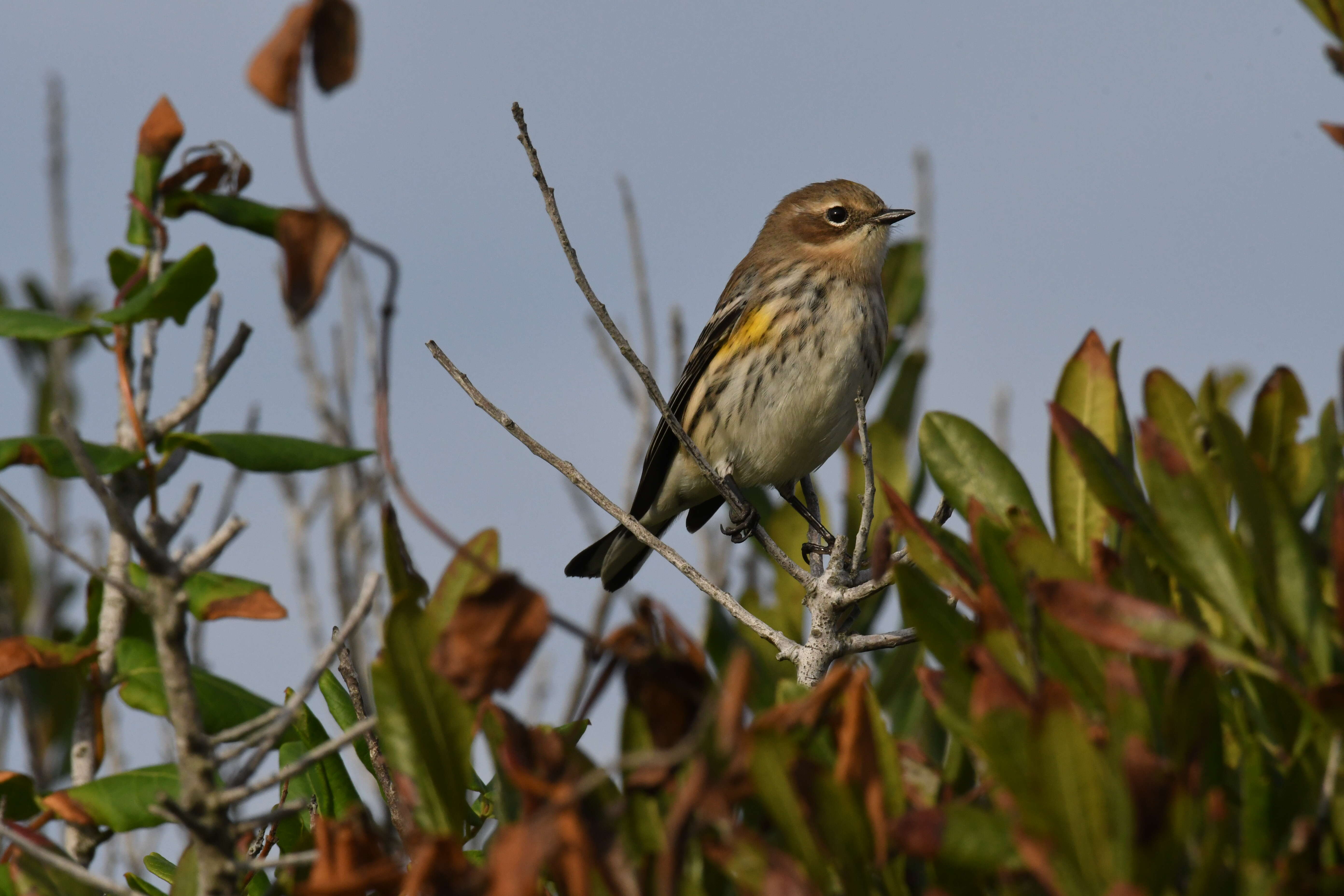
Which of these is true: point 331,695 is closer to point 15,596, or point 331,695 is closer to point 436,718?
point 436,718

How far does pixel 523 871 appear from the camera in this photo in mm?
1422

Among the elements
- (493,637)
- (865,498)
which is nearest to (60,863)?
(493,637)

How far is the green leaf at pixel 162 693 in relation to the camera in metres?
3.25

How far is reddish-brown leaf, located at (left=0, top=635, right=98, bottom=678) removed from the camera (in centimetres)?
294

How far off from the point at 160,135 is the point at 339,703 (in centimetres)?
178

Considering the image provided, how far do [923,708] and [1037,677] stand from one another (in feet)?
9.90

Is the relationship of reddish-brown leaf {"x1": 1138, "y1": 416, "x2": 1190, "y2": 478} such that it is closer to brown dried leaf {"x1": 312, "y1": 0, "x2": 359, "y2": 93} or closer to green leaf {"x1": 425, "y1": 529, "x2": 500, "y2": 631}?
green leaf {"x1": 425, "y1": 529, "x2": 500, "y2": 631}

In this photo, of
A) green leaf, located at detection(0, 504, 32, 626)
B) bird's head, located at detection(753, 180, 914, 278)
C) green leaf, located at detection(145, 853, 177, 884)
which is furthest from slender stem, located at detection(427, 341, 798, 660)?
bird's head, located at detection(753, 180, 914, 278)

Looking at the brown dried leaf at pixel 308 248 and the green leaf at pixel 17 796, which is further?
the green leaf at pixel 17 796

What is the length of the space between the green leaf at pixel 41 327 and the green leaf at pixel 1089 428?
246 cm

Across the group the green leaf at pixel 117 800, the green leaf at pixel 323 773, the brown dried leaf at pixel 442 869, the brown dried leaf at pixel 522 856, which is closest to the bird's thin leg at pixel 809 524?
the green leaf at pixel 323 773

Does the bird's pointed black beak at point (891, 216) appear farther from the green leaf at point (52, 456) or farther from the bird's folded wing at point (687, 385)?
the green leaf at point (52, 456)

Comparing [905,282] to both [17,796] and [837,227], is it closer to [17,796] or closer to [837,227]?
[837,227]

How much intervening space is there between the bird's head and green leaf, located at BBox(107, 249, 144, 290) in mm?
4485
